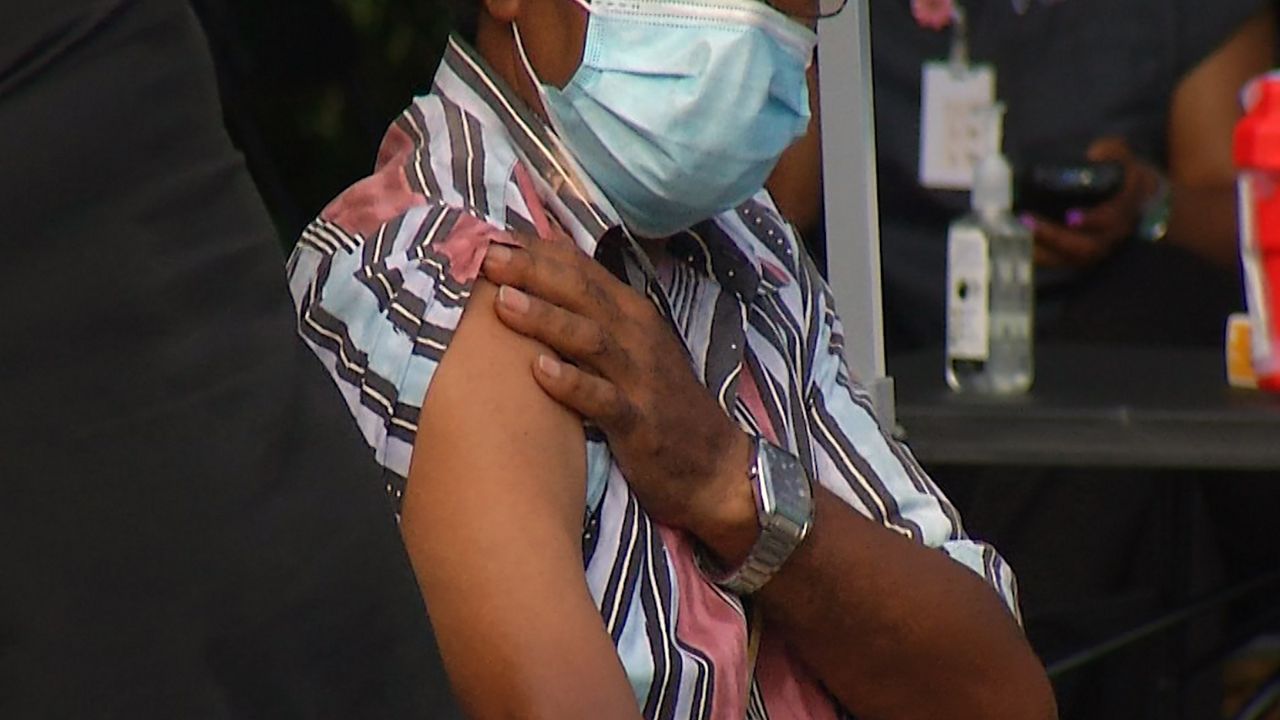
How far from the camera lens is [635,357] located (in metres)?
1.52

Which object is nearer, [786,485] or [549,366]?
[549,366]

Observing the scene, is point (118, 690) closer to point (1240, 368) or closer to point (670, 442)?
point (670, 442)

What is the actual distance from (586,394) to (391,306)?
14 centimetres

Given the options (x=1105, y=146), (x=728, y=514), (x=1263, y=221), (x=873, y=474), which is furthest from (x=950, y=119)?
(x=728, y=514)

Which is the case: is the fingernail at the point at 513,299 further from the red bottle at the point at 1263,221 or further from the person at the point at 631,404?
the red bottle at the point at 1263,221

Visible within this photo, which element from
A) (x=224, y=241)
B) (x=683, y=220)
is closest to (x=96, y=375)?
(x=224, y=241)

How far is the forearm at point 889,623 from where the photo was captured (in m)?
1.60

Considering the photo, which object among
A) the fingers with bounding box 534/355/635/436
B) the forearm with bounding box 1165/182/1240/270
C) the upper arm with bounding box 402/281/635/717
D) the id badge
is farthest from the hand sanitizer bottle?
the upper arm with bounding box 402/281/635/717

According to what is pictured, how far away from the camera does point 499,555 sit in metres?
1.36

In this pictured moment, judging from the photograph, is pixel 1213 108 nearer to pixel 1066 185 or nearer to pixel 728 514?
pixel 1066 185

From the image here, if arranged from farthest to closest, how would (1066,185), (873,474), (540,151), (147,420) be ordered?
(1066,185) < (873,474) < (540,151) < (147,420)

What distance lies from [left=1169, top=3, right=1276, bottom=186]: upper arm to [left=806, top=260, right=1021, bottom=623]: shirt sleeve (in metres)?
1.56

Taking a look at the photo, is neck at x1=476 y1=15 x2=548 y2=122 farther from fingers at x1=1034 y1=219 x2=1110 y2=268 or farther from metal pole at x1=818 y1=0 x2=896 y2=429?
fingers at x1=1034 y1=219 x2=1110 y2=268

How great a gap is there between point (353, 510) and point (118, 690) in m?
0.14
